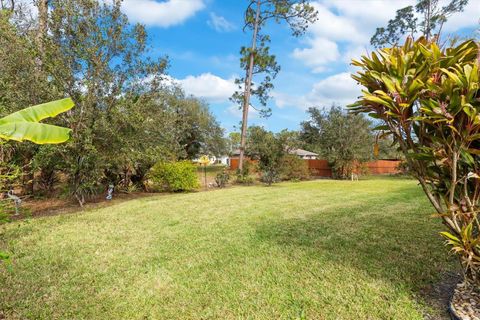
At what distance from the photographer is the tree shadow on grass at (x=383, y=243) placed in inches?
115

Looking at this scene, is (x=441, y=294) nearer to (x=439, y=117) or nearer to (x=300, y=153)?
(x=439, y=117)

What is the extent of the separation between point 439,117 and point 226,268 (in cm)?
282

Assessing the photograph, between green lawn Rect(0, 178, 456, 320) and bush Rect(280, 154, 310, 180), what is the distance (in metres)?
10.7

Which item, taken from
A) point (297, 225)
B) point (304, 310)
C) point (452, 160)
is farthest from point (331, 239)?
point (452, 160)

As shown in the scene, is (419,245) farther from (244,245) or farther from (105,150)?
(105,150)

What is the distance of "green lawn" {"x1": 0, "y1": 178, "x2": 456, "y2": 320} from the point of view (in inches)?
98.5

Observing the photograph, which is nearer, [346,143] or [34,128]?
[34,128]

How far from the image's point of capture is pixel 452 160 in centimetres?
226

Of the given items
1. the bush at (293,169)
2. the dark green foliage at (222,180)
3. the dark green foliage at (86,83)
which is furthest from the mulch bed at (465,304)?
the bush at (293,169)

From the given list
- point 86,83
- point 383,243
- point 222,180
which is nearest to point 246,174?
point 222,180

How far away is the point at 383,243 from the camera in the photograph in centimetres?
412

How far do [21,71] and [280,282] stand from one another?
8.75 metres

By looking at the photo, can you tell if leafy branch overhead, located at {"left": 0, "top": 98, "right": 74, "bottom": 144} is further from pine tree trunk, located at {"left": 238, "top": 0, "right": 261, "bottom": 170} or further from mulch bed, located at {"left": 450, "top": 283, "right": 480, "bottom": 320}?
pine tree trunk, located at {"left": 238, "top": 0, "right": 261, "bottom": 170}

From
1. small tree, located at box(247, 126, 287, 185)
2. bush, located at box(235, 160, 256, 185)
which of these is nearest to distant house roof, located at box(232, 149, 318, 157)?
small tree, located at box(247, 126, 287, 185)
